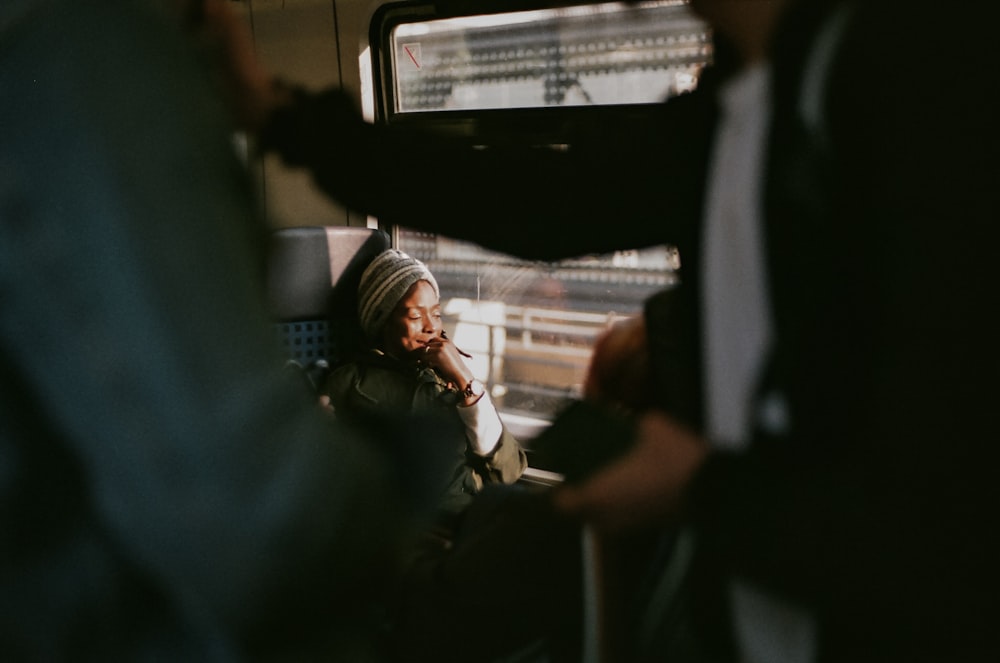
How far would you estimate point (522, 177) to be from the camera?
3.65 ft

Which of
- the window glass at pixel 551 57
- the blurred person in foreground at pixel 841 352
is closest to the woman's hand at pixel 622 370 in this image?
the blurred person in foreground at pixel 841 352

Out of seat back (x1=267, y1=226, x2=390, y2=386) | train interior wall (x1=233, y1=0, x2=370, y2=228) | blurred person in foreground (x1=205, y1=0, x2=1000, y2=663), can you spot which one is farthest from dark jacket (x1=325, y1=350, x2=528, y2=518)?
blurred person in foreground (x1=205, y1=0, x2=1000, y2=663)

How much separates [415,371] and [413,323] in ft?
0.57

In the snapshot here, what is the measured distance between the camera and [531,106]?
7.86ft

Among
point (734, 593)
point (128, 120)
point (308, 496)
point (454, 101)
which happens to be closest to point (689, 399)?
point (734, 593)

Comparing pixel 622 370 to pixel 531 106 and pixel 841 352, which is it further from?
pixel 531 106

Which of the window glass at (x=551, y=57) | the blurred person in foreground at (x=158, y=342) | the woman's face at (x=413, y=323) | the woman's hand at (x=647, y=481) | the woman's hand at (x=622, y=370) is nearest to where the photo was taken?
the blurred person in foreground at (x=158, y=342)

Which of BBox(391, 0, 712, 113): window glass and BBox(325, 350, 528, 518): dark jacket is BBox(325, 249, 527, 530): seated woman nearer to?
BBox(325, 350, 528, 518): dark jacket

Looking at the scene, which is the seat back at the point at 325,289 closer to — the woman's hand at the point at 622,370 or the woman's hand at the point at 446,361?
the woman's hand at the point at 446,361

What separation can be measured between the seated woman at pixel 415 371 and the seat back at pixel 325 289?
7 cm

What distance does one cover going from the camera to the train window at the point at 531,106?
86.2 inches

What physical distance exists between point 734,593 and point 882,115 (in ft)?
1.52

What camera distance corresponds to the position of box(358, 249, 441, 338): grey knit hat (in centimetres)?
266

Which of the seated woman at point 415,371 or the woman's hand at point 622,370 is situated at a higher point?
the woman's hand at point 622,370
